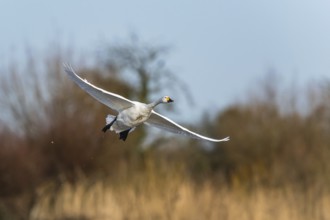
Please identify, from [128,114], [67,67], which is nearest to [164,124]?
[128,114]

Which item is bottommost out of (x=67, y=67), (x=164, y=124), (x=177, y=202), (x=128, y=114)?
(x=177, y=202)

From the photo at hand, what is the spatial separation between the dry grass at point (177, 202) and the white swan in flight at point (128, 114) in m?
6.96

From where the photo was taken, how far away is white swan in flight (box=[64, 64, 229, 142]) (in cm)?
535

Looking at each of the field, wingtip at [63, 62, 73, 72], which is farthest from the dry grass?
wingtip at [63, 62, 73, 72]

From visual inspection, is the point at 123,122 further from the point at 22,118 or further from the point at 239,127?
the point at 239,127

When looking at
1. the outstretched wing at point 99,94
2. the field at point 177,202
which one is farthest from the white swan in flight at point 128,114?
the field at point 177,202

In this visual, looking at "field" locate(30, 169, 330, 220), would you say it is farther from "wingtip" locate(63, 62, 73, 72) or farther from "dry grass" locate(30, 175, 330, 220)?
"wingtip" locate(63, 62, 73, 72)

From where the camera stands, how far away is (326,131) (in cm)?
2198

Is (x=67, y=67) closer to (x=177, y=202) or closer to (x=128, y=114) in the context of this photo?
(x=128, y=114)

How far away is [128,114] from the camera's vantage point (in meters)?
5.41

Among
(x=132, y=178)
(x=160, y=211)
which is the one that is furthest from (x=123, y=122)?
(x=132, y=178)

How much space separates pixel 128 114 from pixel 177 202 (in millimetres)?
7696

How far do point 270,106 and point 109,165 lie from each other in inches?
297

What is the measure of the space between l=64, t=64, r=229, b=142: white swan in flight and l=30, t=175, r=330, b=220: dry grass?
22.9 feet
